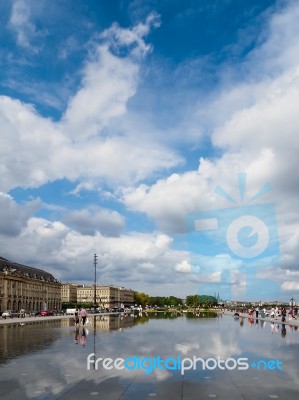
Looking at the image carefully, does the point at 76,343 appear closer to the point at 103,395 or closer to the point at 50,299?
the point at 103,395

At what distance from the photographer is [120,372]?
14227mm

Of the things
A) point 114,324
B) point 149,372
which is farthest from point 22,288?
point 149,372

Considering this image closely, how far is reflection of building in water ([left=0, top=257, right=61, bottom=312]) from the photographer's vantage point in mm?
144625

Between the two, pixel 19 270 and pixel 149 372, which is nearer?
pixel 149 372

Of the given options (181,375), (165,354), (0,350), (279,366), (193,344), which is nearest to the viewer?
(181,375)

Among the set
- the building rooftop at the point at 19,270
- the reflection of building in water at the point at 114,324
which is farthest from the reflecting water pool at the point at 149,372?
the building rooftop at the point at 19,270

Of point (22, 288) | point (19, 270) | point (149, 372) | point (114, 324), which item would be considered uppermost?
point (19, 270)

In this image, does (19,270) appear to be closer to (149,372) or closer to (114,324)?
(114,324)

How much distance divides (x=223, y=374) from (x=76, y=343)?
40.3 ft

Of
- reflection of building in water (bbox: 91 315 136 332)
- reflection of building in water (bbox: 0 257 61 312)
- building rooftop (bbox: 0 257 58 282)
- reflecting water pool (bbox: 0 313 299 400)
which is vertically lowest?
reflection of building in water (bbox: 91 315 136 332)

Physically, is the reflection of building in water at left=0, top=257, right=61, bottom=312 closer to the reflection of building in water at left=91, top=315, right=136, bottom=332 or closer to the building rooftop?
the building rooftop

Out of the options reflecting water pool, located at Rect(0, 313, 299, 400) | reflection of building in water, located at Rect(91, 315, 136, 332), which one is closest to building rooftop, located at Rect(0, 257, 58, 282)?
reflection of building in water, located at Rect(91, 315, 136, 332)

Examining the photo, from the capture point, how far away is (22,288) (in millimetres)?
161500

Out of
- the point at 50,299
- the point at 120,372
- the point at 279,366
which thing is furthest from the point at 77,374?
the point at 50,299
